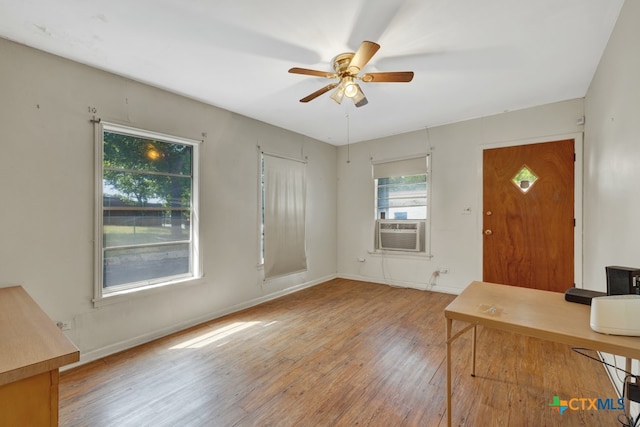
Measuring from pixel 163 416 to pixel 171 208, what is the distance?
2.04 m

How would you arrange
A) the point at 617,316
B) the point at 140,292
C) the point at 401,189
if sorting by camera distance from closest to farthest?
the point at 617,316
the point at 140,292
the point at 401,189

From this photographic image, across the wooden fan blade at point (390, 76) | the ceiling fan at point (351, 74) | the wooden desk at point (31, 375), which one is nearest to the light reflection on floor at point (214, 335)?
the wooden desk at point (31, 375)

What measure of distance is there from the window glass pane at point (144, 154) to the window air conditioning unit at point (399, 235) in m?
3.28

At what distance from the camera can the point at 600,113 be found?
2.52m

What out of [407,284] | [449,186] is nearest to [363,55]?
[449,186]

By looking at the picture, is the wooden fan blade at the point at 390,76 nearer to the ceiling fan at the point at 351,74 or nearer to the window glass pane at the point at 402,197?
the ceiling fan at the point at 351,74

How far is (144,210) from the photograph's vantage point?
2898 mm

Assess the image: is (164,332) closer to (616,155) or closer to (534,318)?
(534,318)

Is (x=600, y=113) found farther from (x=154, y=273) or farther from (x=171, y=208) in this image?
(x=154, y=273)

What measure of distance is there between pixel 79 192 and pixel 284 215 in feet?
8.21

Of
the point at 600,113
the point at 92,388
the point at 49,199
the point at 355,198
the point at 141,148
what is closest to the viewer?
the point at 92,388

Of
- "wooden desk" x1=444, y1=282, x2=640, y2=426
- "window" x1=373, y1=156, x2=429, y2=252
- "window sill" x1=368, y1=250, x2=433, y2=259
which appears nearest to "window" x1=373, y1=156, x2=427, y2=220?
"window" x1=373, y1=156, x2=429, y2=252

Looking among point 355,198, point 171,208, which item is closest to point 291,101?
point 171,208

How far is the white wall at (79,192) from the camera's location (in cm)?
213
